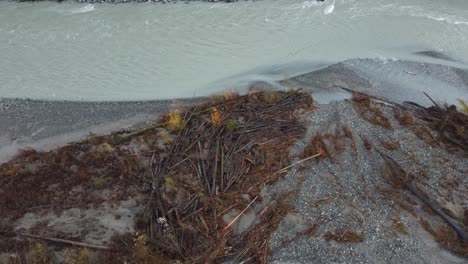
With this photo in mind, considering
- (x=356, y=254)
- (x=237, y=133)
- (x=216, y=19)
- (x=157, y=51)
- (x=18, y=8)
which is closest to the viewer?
(x=356, y=254)

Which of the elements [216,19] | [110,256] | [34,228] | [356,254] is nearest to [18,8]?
[216,19]

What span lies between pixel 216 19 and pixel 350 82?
5.77 meters

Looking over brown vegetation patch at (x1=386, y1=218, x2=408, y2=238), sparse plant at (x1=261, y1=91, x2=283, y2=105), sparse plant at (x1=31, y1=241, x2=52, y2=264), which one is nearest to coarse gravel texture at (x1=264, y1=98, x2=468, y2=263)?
brown vegetation patch at (x1=386, y1=218, x2=408, y2=238)

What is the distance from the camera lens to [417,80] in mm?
11039

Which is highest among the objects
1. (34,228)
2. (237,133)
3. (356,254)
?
(237,133)

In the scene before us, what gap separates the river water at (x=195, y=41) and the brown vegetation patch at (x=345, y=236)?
5.33 m

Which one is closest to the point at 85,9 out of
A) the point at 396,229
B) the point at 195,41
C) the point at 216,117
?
the point at 195,41

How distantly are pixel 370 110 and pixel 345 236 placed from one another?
3803mm

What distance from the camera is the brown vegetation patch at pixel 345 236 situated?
696 centimetres

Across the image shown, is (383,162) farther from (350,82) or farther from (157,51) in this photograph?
(157,51)

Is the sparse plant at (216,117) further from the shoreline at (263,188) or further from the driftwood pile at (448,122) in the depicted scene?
the driftwood pile at (448,122)

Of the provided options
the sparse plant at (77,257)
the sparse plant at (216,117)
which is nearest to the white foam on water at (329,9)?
the sparse plant at (216,117)

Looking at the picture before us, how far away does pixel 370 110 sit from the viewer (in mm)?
9633

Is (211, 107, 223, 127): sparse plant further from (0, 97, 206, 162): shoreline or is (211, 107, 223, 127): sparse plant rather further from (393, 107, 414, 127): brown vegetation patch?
(393, 107, 414, 127): brown vegetation patch
